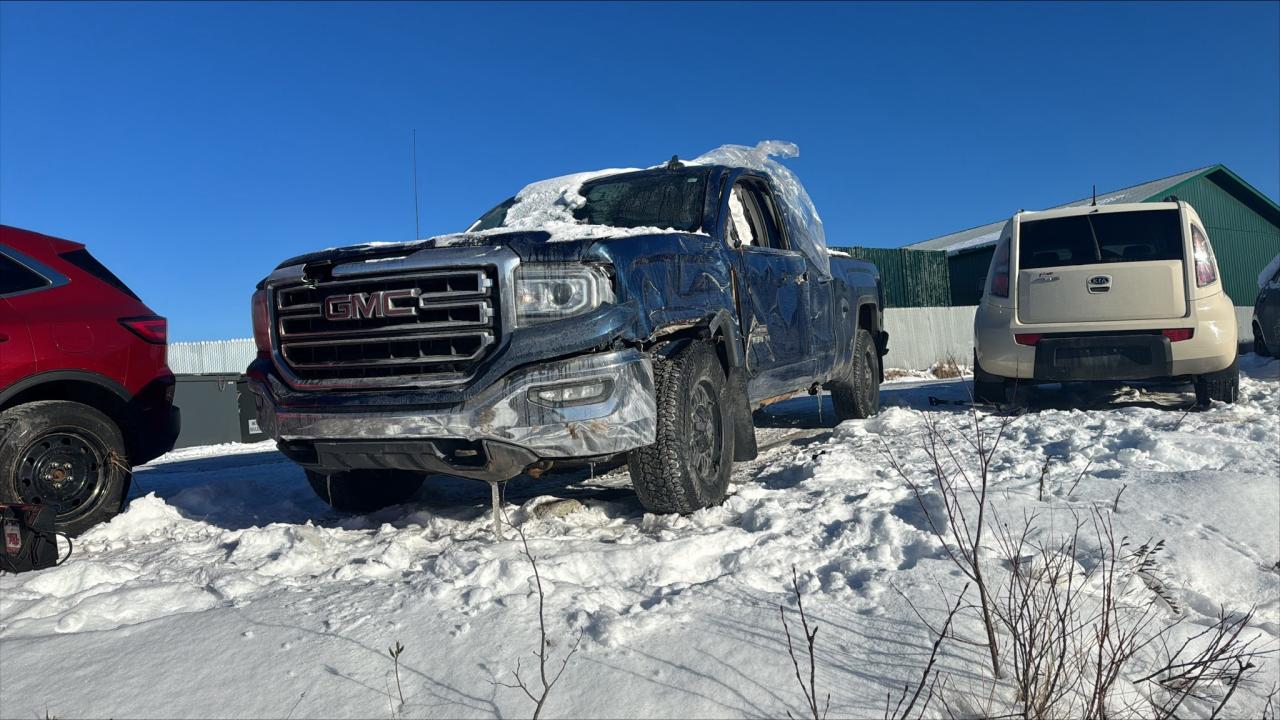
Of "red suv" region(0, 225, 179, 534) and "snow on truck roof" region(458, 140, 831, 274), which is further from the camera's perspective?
"snow on truck roof" region(458, 140, 831, 274)

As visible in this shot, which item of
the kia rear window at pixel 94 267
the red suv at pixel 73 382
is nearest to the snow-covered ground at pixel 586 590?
the red suv at pixel 73 382

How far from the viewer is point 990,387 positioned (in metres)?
7.40

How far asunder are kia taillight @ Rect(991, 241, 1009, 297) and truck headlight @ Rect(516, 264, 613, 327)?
15.4 feet

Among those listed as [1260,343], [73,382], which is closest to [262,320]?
[73,382]

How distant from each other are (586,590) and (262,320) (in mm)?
2193

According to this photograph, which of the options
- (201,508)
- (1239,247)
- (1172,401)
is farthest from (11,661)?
(1239,247)

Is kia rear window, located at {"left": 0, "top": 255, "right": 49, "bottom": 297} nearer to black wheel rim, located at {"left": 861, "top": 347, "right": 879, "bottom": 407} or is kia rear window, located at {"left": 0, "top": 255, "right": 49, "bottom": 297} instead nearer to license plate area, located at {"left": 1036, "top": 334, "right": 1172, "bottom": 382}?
black wheel rim, located at {"left": 861, "top": 347, "right": 879, "bottom": 407}

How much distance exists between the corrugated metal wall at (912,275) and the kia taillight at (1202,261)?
21055 millimetres

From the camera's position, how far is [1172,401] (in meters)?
7.66

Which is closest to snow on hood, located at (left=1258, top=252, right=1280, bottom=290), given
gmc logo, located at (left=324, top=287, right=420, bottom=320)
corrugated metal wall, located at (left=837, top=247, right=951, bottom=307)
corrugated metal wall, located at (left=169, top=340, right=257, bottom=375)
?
gmc logo, located at (left=324, top=287, right=420, bottom=320)

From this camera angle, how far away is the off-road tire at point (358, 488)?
4578mm

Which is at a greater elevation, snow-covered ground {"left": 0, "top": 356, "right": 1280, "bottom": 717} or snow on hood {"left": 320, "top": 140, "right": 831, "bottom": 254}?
snow on hood {"left": 320, "top": 140, "right": 831, "bottom": 254}

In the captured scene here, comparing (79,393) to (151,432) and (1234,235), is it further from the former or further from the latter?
(1234,235)

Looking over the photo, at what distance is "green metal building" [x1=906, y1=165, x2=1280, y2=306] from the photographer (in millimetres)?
28297
